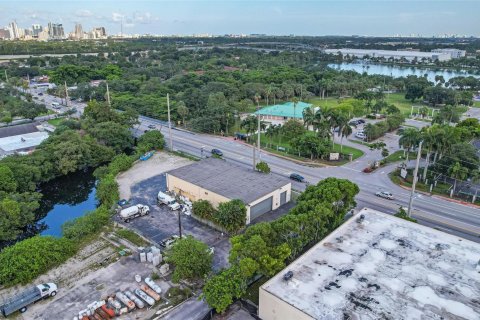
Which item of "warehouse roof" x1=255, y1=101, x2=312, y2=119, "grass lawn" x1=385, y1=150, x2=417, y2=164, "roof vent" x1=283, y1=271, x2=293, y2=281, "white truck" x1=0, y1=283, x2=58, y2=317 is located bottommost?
"white truck" x1=0, y1=283, x2=58, y2=317

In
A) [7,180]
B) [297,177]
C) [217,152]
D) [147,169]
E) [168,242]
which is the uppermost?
[7,180]

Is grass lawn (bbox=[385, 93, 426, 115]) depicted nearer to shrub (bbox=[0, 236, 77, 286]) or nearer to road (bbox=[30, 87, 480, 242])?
road (bbox=[30, 87, 480, 242])

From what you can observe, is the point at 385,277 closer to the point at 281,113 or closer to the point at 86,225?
the point at 86,225

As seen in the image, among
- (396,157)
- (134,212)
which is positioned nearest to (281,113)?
(396,157)

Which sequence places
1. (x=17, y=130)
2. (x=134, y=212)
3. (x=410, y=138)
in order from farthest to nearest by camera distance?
(x=17, y=130) < (x=410, y=138) < (x=134, y=212)

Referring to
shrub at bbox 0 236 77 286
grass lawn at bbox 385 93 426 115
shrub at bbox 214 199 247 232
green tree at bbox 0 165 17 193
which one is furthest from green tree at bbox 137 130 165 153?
grass lawn at bbox 385 93 426 115

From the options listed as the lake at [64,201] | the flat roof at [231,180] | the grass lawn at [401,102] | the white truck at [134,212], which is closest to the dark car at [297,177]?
the flat roof at [231,180]
